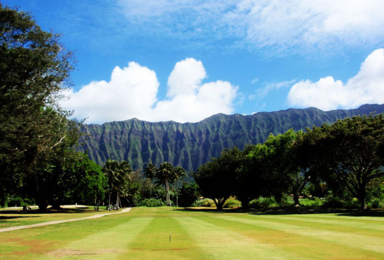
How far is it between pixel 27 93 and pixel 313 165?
37599 millimetres

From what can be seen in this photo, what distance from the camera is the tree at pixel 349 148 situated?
31.5 metres

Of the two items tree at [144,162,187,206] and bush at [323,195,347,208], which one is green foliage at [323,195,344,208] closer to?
bush at [323,195,347,208]

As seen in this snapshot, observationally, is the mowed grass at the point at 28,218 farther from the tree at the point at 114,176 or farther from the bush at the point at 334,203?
the bush at the point at 334,203

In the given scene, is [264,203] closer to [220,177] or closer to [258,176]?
[258,176]

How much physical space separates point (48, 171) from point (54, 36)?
24653 millimetres

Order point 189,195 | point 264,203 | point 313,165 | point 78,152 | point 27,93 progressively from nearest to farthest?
1. point 27,93
2. point 78,152
3. point 313,165
4. point 264,203
5. point 189,195

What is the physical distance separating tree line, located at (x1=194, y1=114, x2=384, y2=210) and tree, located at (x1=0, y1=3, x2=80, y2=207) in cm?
2999

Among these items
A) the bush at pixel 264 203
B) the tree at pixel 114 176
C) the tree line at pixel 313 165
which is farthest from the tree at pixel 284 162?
the tree at pixel 114 176

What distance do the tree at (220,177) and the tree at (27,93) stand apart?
→ 33.1m

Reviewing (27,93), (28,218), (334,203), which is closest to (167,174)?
(334,203)

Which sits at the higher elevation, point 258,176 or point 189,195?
point 258,176

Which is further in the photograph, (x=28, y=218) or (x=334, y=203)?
(x=334, y=203)

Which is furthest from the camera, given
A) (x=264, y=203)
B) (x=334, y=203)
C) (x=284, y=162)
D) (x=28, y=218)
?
(x=264, y=203)

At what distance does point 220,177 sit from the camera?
54125 mm
